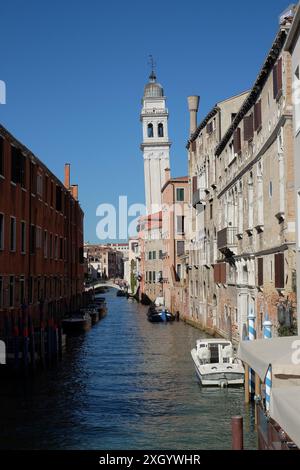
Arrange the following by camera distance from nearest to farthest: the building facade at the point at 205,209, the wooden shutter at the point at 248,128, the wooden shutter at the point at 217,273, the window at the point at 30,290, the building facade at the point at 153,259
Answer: the wooden shutter at the point at 248,128 < the window at the point at 30,290 < the wooden shutter at the point at 217,273 < the building facade at the point at 205,209 < the building facade at the point at 153,259

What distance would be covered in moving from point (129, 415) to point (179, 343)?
16.6m

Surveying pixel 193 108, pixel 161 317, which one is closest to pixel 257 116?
pixel 193 108

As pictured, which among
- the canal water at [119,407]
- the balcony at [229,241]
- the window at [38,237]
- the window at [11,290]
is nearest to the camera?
the canal water at [119,407]

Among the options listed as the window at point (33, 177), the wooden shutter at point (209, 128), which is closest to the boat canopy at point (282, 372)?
the window at point (33, 177)

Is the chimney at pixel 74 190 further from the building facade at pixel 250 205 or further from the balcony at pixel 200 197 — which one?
the balcony at pixel 200 197

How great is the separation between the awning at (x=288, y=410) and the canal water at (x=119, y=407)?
6.31 meters

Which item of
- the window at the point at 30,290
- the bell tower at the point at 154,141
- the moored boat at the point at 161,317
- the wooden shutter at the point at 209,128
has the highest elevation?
the bell tower at the point at 154,141

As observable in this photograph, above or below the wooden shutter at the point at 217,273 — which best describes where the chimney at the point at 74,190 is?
above

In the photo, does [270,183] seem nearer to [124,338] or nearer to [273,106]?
[273,106]

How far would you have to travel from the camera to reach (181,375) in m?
23.1

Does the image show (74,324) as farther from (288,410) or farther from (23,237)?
(288,410)

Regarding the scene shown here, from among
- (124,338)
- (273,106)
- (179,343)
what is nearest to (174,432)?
(273,106)

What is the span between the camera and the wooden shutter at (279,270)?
1809 cm

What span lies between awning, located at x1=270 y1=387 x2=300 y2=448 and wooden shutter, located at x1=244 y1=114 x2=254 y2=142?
15768mm
